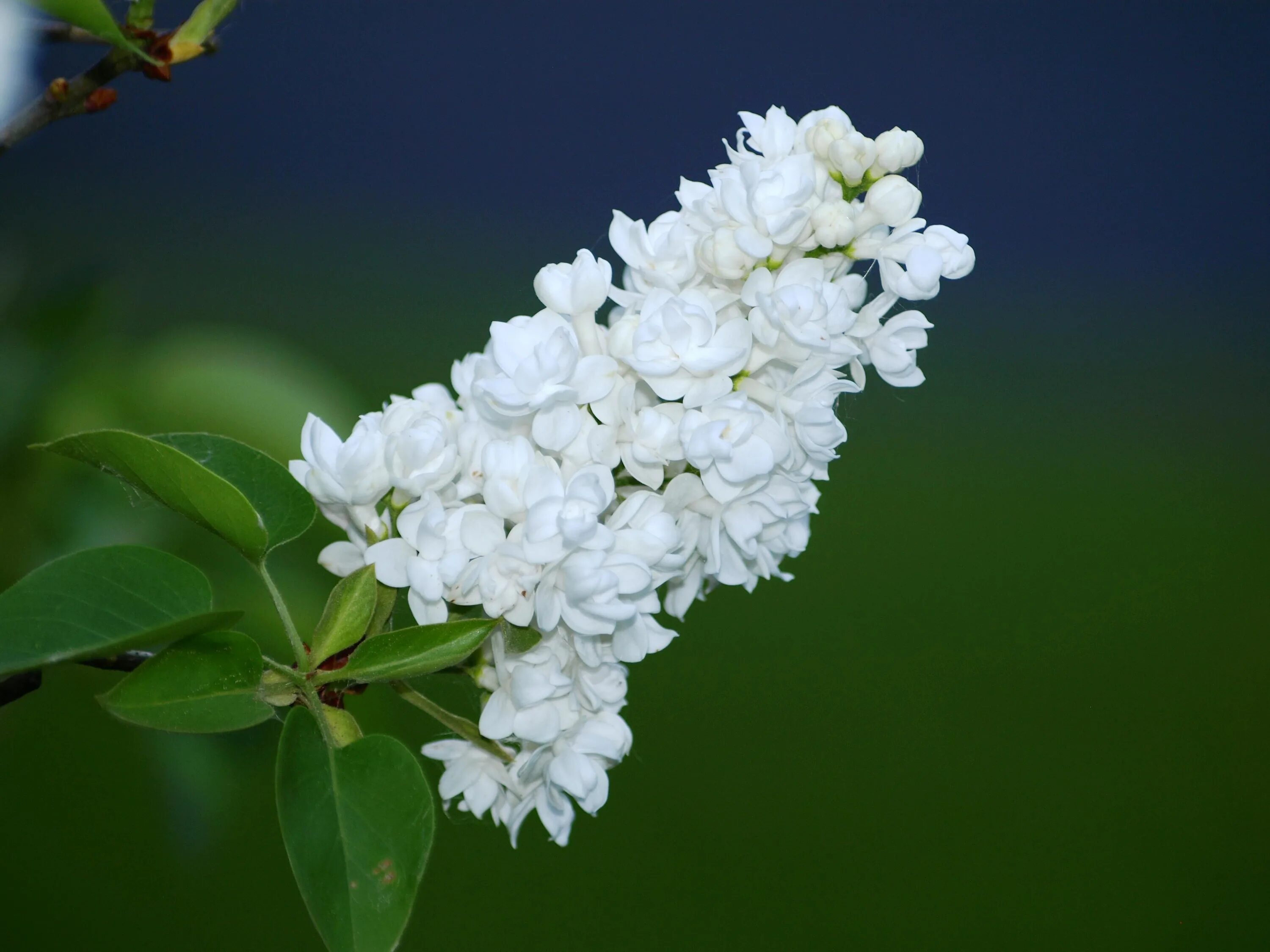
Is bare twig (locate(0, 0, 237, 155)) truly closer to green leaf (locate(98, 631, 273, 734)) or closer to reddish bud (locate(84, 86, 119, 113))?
reddish bud (locate(84, 86, 119, 113))

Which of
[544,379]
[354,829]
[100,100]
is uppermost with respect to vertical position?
[100,100]

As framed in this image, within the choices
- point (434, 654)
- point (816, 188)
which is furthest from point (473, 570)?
point (816, 188)

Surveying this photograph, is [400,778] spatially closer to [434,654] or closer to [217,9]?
[434,654]

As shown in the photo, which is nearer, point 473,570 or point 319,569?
point 473,570

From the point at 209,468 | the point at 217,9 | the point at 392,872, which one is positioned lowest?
the point at 392,872

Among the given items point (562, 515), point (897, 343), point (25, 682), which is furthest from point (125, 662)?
point (897, 343)

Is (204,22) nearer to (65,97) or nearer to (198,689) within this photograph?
(65,97)

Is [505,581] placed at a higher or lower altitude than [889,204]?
lower
